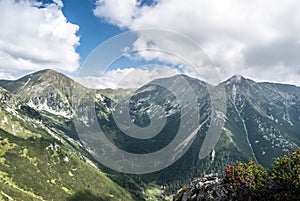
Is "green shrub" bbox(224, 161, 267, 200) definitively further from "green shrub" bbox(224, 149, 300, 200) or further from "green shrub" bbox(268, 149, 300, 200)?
"green shrub" bbox(268, 149, 300, 200)

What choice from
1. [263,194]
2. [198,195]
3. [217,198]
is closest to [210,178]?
[198,195]

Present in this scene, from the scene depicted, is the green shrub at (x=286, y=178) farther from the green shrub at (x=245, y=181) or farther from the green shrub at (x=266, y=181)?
the green shrub at (x=245, y=181)

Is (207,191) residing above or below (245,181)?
below

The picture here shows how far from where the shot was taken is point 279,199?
1735 inches

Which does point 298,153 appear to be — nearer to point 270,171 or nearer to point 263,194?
point 270,171

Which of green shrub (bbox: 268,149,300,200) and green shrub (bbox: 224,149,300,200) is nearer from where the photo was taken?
green shrub (bbox: 268,149,300,200)

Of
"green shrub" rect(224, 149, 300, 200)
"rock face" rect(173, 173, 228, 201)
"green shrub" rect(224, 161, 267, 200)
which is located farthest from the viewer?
"rock face" rect(173, 173, 228, 201)

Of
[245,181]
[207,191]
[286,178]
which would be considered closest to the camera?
[286,178]

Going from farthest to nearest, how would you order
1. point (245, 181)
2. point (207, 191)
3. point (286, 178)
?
point (207, 191), point (245, 181), point (286, 178)

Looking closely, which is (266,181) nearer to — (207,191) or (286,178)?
(286,178)

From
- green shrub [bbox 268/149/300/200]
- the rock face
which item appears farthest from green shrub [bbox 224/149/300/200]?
the rock face

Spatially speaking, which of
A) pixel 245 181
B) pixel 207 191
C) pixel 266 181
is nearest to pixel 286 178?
pixel 266 181

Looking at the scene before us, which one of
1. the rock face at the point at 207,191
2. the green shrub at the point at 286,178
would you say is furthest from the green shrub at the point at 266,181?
the rock face at the point at 207,191

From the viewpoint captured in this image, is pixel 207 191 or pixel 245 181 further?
pixel 207 191
